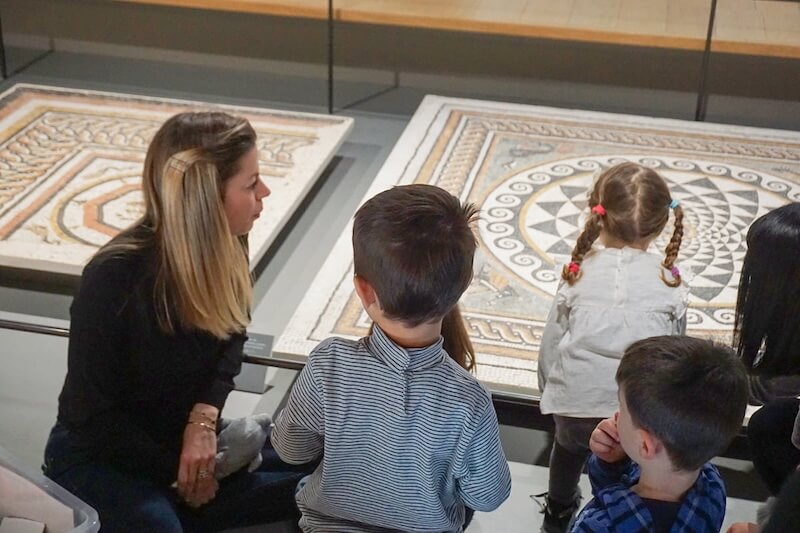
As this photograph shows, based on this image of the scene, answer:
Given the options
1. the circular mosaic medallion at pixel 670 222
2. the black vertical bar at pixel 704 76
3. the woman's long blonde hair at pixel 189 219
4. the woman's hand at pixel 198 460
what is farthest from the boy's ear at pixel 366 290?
the black vertical bar at pixel 704 76

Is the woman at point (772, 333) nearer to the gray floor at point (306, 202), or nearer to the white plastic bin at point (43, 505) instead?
the gray floor at point (306, 202)

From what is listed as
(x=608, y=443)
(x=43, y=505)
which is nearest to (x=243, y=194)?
(x=43, y=505)

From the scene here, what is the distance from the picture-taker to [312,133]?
425 centimetres

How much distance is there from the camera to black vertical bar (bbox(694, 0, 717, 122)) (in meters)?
4.52

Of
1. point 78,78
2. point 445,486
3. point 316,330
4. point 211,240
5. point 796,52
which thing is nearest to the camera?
point 445,486

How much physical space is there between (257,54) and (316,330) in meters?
2.69

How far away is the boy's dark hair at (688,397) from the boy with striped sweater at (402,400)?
254 millimetres

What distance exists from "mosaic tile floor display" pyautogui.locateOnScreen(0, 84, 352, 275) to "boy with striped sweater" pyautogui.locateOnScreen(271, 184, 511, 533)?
5.35 feet

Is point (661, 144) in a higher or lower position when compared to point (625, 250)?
lower

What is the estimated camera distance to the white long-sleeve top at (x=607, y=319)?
85.6 inches

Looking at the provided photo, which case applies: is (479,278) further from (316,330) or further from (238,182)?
(238,182)

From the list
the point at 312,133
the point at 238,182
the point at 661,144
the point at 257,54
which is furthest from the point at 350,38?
the point at 238,182

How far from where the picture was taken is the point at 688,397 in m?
1.54

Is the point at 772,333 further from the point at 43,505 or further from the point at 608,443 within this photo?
the point at 43,505
